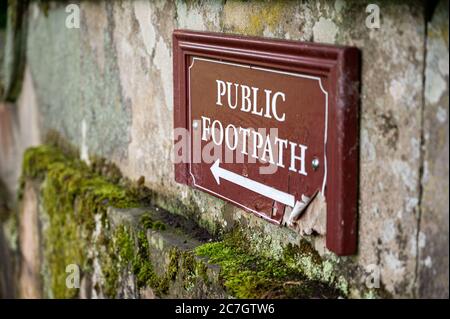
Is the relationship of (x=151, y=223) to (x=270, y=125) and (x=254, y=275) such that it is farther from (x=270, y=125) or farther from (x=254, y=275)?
(x=270, y=125)

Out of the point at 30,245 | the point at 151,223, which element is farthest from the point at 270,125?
the point at 30,245

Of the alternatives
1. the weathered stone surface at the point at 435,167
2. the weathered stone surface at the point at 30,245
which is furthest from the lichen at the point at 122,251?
the weathered stone surface at the point at 435,167

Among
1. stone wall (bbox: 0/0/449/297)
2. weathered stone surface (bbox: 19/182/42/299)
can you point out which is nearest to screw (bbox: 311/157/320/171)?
stone wall (bbox: 0/0/449/297)

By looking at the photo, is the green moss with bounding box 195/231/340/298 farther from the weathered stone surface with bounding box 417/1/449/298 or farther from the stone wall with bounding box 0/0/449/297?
the weathered stone surface with bounding box 417/1/449/298

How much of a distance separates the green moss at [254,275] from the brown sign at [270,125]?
158 millimetres

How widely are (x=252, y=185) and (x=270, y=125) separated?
24 cm

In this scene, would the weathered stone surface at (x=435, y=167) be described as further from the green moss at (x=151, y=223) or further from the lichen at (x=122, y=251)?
the green moss at (x=151, y=223)

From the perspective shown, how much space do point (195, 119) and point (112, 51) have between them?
3.37 ft

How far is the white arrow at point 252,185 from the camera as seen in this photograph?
2.51 m

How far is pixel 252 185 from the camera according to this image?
269 cm

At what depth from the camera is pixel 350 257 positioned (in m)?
2.30

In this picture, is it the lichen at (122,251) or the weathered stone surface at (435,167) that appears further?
the lichen at (122,251)
